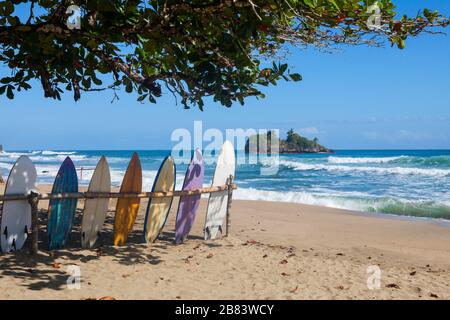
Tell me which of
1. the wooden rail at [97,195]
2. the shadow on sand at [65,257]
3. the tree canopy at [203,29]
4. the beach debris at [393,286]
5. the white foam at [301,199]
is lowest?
the white foam at [301,199]

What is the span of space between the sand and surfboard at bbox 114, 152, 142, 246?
23 centimetres

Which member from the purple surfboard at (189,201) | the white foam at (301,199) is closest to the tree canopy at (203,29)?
the purple surfboard at (189,201)

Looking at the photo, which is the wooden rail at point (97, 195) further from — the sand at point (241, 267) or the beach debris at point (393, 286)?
the beach debris at point (393, 286)

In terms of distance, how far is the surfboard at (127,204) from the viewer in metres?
6.14

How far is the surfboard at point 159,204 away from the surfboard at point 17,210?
61.4 inches

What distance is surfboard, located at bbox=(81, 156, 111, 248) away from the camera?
602 cm

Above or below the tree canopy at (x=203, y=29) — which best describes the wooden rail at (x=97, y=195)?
below

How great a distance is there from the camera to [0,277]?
4.66m

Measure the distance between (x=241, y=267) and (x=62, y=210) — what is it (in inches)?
96.0

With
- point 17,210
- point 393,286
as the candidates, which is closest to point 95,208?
point 17,210
